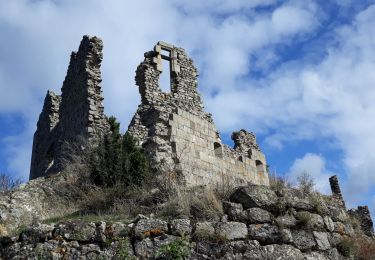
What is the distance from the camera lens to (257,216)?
717 cm

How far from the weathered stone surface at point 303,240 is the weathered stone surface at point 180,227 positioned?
1.49 m

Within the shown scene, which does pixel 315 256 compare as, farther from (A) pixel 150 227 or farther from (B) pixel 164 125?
(B) pixel 164 125

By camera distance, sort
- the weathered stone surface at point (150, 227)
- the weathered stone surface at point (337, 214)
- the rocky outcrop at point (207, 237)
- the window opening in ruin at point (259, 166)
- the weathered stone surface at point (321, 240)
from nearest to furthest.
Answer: the rocky outcrop at point (207, 237) → the weathered stone surface at point (150, 227) → the weathered stone surface at point (321, 240) → the weathered stone surface at point (337, 214) → the window opening in ruin at point (259, 166)

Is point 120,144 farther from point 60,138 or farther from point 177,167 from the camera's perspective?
point 60,138

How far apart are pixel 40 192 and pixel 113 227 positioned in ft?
17.5

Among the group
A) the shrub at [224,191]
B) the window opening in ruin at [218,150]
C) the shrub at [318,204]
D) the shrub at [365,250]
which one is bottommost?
the shrub at [365,250]

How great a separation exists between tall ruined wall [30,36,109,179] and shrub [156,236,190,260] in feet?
27.8

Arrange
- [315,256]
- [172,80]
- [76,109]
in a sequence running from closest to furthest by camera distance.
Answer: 1. [315,256]
2. [76,109]
3. [172,80]

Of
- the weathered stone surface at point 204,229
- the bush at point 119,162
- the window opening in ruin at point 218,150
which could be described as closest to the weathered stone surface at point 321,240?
the weathered stone surface at point 204,229

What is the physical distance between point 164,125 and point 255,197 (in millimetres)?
7123

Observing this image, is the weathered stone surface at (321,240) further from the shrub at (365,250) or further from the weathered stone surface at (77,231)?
the weathered stone surface at (77,231)

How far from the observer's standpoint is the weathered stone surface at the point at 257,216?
281 inches

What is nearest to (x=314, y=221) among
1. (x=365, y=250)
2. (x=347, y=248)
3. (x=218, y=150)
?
(x=347, y=248)

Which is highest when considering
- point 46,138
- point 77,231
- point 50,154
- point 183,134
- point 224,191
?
point 46,138
